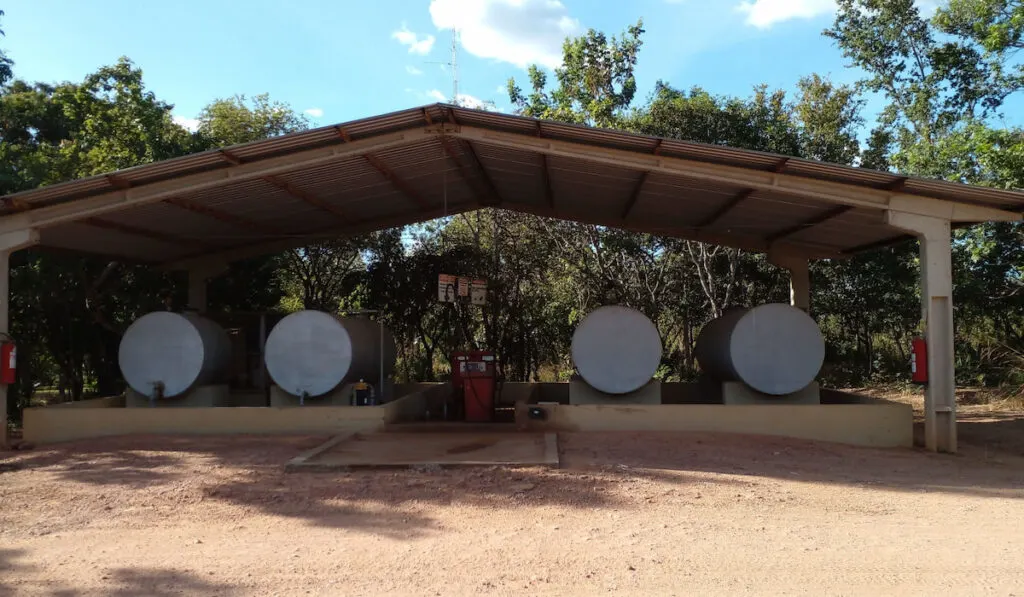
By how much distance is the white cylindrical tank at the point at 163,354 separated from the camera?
12.6 meters

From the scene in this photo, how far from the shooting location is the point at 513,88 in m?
22.1

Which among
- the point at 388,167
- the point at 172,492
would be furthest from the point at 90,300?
the point at 172,492

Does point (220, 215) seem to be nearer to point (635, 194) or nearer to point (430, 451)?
point (430, 451)

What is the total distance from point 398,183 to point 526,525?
8555mm

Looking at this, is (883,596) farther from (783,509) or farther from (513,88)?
(513,88)

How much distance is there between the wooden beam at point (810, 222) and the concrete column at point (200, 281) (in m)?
11.9

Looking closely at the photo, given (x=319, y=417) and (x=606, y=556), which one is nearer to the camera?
(x=606, y=556)

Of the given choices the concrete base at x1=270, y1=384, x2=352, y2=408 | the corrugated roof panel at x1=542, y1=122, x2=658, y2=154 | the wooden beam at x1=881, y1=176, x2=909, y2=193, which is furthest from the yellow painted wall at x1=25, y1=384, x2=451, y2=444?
the wooden beam at x1=881, y1=176, x2=909, y2=193

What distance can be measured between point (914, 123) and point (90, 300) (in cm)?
2188

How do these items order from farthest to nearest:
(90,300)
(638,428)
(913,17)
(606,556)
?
1. (913,17)
2. (90,300)
3. (638,428)
4. (606,556)

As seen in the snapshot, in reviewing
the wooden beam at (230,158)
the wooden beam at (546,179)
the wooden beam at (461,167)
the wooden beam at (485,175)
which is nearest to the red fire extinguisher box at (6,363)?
the wooden beam at (230,158)

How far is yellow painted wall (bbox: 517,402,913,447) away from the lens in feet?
36.5

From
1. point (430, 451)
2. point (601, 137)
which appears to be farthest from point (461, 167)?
point (430, 451)

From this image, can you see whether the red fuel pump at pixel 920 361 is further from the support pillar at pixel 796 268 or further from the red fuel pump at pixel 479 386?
the red fuel pump at pixel 479 386
